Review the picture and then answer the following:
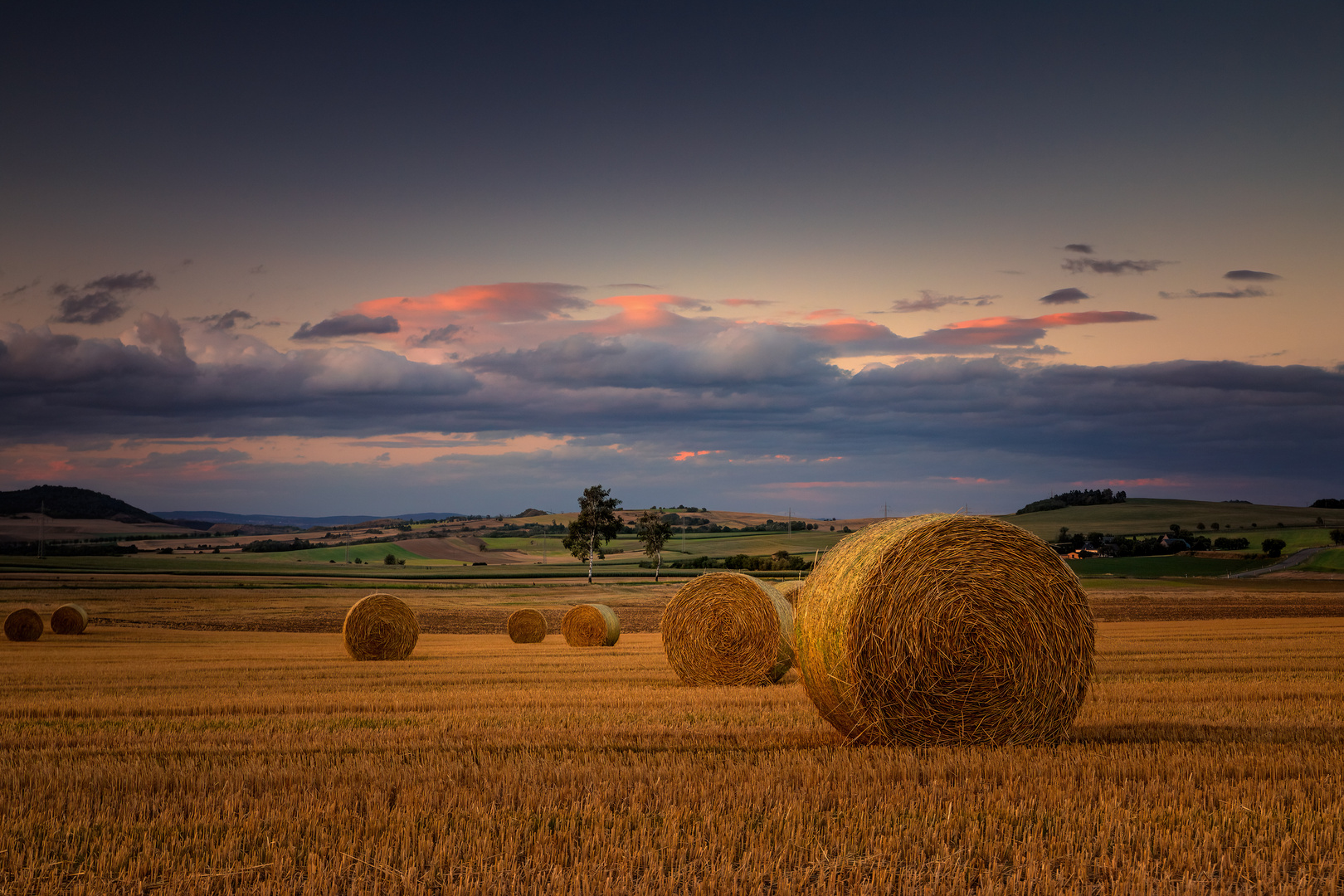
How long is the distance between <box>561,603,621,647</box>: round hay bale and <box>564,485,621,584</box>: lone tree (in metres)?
48.7

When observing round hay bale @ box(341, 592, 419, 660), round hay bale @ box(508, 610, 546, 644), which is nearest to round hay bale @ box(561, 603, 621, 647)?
round hay bale @ box(508, 610, 546, 644)

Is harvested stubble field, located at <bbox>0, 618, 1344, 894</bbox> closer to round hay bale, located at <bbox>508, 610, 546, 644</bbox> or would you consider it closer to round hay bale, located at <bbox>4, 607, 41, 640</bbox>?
round hay bale, located at <bbox>508, 610, 546, 644</bbox>

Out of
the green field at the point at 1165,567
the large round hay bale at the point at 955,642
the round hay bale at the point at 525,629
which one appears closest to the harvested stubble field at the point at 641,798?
the large round hay bale at the point at 955,642

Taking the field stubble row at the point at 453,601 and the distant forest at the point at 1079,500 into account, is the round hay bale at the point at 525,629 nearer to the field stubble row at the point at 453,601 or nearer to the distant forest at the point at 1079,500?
the field stubble row at the point at 453,601

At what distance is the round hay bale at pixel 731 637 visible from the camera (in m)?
15.6

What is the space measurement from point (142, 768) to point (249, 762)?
0.76 m

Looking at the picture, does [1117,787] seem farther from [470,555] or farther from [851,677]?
[470,555]

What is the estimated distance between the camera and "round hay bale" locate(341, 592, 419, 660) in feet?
68.5

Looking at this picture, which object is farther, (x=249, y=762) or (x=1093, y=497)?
(x=1093, y=497)

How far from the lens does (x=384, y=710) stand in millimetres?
11570

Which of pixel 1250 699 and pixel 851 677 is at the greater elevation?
pixel 851 677

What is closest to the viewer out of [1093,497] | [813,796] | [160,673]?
[813,796]

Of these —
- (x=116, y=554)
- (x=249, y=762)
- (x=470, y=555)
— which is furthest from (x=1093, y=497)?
(x=249, y=762)

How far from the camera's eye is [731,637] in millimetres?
15773
